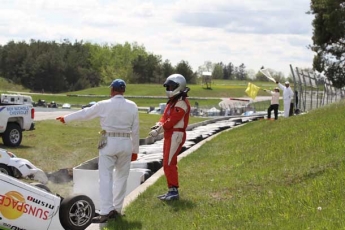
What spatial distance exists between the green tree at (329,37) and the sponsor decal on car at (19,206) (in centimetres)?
3395

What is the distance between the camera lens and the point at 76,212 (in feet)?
23.9

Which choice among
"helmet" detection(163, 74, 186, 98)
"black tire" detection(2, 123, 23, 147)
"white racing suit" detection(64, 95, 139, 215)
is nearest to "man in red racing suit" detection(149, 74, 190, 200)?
"helmet" detection(163, 74, 186, 98)

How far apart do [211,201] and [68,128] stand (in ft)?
62.7

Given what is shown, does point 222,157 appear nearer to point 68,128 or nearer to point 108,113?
point 108,113

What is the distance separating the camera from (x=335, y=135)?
36.0 feet

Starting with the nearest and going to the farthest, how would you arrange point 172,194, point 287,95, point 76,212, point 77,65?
1. point 76,212
2. point 172,194
3. point 287,95
4. point 77,65

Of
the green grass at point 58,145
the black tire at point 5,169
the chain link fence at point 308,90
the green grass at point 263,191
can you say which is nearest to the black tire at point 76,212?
the green grass at point 263,191

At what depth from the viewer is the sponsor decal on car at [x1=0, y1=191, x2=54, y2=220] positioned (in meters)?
6.56

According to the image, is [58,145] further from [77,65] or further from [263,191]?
[77,65]

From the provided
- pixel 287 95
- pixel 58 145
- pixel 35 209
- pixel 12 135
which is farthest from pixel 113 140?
pixel 287 95

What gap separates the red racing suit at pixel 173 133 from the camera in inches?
345

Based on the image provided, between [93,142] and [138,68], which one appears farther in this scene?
[138,68]

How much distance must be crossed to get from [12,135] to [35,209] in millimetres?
13067

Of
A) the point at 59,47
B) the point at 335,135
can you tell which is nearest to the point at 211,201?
the point at 335,135
